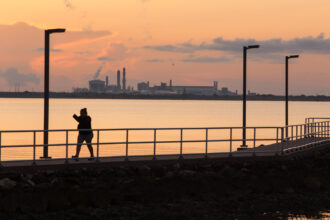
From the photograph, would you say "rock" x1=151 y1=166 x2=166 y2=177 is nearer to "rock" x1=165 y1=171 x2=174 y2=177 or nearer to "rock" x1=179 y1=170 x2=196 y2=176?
"rock" x1=165 y1=171 x2=174 y2=177

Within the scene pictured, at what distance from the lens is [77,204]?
16859 millimetres

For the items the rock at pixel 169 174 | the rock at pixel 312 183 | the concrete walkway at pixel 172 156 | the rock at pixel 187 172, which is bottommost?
the rock at pixel 312 183

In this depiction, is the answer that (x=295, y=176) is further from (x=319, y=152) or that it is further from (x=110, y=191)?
(x=319, y=152)

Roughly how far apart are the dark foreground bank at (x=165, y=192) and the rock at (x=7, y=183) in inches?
1.1

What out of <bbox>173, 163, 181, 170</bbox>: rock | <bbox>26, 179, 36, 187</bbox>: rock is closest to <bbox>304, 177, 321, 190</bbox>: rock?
<bbox>173, 163, 181, 170</bbox>: rock

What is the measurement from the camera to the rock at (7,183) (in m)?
18.0

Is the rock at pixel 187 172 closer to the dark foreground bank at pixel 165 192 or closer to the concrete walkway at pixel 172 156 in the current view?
the dark foreground bank at pixel 165 192

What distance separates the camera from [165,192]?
1872cm

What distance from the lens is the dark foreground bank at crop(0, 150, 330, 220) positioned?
16.2 metres

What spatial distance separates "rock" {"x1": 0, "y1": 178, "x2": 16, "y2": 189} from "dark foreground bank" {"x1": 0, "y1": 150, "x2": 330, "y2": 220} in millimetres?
27

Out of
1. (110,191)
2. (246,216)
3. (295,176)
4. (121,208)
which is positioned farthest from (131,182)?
(295,176)

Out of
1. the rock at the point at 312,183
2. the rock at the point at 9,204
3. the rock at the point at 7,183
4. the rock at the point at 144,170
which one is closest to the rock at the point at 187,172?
the rock at the point at 144,170

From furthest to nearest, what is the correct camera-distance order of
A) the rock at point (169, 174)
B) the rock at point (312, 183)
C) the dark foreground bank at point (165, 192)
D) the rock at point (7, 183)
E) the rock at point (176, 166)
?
the rock at point (176, 166)
the rock at point (169, 174)
the rock at point (312, 183)
the rock at point (7, 183)
the dark foreground bank at point (165, 192)

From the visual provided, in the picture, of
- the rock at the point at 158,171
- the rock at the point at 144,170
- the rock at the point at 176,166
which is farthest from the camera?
the rock at the point at 176,166
